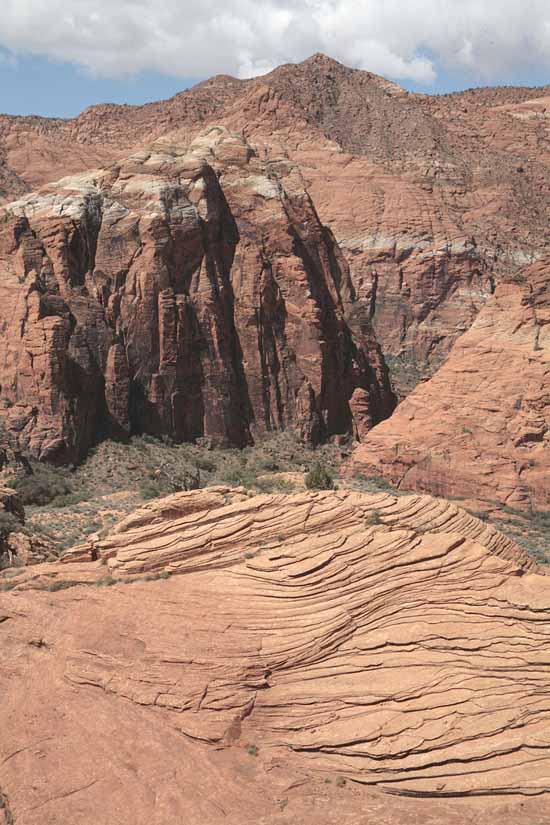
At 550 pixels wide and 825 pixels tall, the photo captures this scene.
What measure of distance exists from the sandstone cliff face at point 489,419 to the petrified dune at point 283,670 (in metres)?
15.4

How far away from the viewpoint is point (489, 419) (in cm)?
3203

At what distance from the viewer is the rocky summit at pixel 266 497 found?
1244 cm

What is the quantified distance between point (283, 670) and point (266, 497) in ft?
12.0

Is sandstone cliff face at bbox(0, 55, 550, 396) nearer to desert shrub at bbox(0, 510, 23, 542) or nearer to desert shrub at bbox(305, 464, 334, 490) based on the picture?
desert shrub at bbox(305, 464, 334, 490)

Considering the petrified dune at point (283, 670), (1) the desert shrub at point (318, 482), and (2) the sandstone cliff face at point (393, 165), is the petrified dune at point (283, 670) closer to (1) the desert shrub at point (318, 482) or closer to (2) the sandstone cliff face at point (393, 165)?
(1) the desert shrub at point (318, 482)

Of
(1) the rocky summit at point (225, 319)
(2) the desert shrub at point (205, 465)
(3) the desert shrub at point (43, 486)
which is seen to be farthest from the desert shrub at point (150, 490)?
(2) the desert shrub at point (205, 465)

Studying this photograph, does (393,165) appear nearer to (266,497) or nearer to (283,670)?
(266,497)

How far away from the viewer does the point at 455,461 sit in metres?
32.1

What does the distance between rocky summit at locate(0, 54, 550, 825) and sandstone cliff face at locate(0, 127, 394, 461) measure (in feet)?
0.48

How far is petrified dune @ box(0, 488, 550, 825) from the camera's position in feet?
39.1

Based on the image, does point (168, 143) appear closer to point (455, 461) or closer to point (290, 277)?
point (290, 277)

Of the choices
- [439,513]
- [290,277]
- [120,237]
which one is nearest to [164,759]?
[439,513]

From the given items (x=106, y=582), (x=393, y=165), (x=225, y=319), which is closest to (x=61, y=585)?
(x=106, y=582)

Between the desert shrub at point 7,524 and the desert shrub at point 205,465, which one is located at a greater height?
the desert shrub at point 7,524
